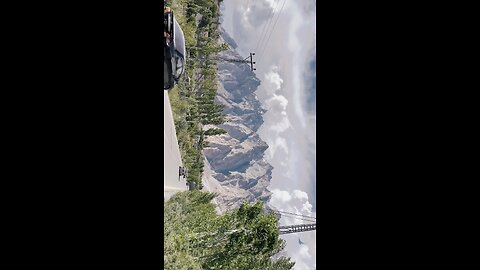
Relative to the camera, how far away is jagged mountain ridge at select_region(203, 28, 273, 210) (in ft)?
16.7

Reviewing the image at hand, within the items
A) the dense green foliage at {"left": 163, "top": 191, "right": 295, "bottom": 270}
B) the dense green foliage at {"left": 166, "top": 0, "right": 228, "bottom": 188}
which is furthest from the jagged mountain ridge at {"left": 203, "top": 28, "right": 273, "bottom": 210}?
the dense green foliage at {"left": 163, "top": 191, "right": 295, "bottom": 270}

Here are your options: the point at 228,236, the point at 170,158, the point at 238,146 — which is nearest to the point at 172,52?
the point at 170,158

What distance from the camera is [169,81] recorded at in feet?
15.0

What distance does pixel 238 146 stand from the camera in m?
5.46

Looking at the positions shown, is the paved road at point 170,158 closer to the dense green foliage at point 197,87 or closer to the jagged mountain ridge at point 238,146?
the dense green foliage at point 197,87

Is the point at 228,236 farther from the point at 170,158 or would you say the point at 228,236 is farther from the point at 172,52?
the point at 172,52

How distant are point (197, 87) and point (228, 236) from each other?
6.13 ft

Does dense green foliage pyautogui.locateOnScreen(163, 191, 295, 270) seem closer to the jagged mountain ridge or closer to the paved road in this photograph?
the paved road

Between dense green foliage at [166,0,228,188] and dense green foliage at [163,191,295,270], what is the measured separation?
0.67m
